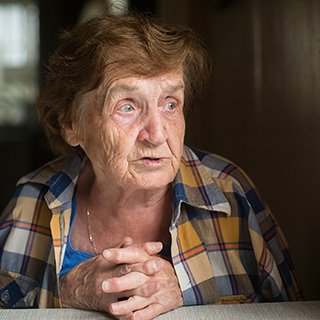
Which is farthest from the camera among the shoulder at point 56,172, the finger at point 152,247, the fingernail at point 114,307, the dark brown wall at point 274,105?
the dark brown wall at point 274,105

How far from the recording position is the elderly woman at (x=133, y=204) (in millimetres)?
1392

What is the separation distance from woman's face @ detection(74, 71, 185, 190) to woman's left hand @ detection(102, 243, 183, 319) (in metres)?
0.23

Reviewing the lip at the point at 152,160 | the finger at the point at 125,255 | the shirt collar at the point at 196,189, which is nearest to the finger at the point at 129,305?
the finger at the point at 125,255

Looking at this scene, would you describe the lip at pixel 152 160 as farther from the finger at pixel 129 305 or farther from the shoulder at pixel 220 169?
the finger at pixel 129 305

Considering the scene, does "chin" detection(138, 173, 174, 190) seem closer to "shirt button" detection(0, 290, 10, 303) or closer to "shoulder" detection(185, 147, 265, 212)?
"shoulder" detection(185, 147, 265, 212)

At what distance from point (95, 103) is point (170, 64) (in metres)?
0.26

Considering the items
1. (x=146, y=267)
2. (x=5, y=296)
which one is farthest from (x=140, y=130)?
(x=5, y=296)

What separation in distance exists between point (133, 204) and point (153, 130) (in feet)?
1.11

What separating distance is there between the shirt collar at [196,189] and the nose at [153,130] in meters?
0.21

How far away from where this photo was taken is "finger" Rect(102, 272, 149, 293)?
4.03 feet

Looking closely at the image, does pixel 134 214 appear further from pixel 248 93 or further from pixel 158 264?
pixel 248 93

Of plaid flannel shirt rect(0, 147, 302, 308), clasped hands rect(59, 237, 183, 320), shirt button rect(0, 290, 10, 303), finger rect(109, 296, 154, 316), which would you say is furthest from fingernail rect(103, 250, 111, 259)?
shirt button rect(0, 290, 10, 303)

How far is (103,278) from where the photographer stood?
1.37 meters

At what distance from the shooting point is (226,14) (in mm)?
2457
